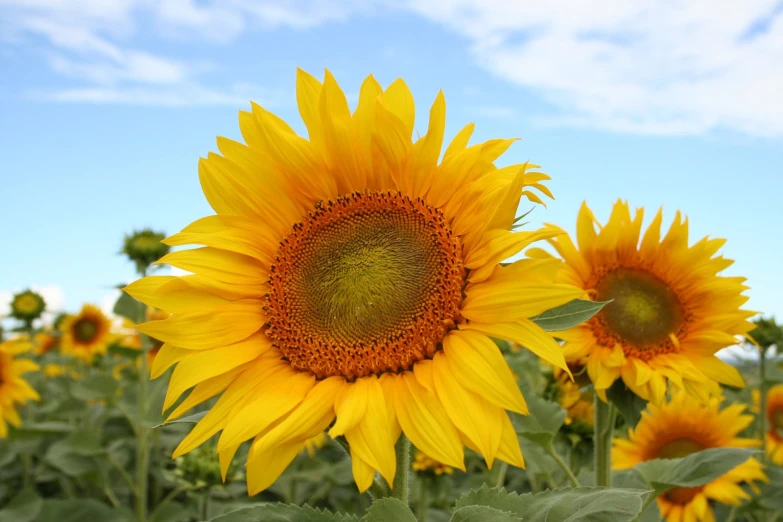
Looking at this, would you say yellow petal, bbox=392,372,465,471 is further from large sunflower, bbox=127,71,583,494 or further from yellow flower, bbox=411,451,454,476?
yellow flower, bbox=411,451,454,476

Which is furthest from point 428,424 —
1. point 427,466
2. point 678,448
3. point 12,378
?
point 12,378

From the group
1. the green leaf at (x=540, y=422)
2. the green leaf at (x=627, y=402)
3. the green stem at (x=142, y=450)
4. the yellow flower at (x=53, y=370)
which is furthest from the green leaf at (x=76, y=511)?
the yellow flower at (x=53, y=370)

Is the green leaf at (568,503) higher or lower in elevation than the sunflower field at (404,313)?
lower

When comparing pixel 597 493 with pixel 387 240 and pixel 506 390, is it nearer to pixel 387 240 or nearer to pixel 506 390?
pixel 506 390

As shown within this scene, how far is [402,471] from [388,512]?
203 mm

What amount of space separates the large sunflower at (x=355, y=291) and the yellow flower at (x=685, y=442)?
2.36 meters

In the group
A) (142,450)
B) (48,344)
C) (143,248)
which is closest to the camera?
(142,450)

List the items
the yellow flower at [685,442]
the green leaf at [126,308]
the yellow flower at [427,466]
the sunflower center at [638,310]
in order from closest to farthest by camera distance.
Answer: the sunflower center at [638,310], the yellow flower at [685,442], the yellow flower at [427,466], the green leaf at [126,308]

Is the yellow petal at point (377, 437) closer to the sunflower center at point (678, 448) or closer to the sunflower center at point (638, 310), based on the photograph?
the sunflower center at point (638, 310)

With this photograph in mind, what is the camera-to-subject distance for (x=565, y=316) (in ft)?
5.76

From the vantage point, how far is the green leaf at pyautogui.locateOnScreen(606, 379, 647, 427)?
2.59 meters

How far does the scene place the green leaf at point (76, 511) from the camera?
14.8 ft

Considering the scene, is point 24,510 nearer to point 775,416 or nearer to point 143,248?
point 143,248

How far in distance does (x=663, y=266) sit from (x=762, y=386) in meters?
2.54
